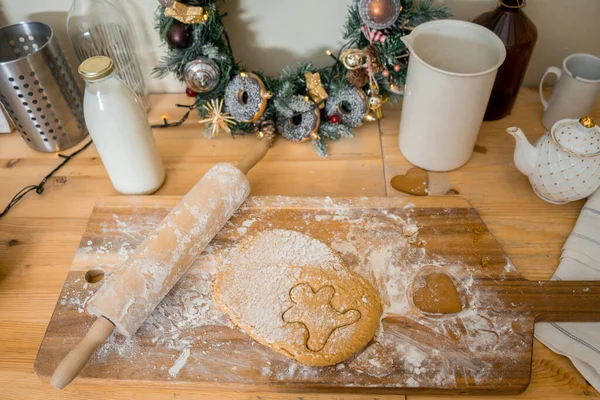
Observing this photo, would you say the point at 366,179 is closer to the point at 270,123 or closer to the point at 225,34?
the point at 270,123

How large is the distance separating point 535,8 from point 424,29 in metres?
0.31

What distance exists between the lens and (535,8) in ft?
3.26

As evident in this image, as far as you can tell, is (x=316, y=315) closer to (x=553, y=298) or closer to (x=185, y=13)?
(x=553, y=298)

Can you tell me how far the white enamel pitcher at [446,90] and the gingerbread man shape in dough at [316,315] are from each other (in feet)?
1.21

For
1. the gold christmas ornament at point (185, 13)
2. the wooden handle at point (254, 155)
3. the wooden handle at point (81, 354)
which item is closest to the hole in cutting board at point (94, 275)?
the wooden handle at point (81, 354)

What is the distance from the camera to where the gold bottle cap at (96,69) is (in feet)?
2.44

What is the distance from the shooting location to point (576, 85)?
0.93 m

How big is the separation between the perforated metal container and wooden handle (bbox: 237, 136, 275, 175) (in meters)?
0.41

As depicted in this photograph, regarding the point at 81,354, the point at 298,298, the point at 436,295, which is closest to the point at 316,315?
the point at 298,298

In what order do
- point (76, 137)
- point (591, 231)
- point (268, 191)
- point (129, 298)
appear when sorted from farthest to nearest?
point (76, 137) < point (268, 191) < point (591, 231) < point (129, 298)

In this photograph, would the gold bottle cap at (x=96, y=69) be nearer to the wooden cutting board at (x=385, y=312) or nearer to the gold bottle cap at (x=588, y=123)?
the wooden cutting board at (x=385, y=312)

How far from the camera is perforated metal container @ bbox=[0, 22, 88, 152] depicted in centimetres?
90

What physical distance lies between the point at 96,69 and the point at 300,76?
40 cm

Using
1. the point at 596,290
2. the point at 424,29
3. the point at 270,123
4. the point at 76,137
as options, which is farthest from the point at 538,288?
the point at 76,137
